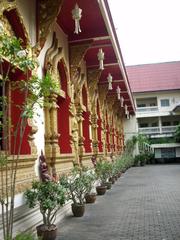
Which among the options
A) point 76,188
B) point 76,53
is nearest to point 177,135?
point 76,53

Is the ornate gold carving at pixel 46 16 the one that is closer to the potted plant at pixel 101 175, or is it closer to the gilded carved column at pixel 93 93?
the gilded carved column at pixel 93 93

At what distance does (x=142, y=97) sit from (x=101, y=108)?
20841 mm

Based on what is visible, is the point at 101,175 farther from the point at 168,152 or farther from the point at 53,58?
the point at 168,152

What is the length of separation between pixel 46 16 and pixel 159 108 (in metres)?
28.5

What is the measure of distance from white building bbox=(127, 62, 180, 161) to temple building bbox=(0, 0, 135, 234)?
21773mm

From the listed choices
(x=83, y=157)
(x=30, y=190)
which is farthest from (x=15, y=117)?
(x=83, y=157)

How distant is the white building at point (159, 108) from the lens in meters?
33.2

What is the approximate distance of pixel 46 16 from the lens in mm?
6547

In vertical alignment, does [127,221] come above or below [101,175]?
below

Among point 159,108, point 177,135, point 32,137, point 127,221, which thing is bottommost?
point 127,221

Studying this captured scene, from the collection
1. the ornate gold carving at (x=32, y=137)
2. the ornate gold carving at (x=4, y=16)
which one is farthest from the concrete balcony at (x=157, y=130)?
the ornate gold carving at (x=4, y=16)

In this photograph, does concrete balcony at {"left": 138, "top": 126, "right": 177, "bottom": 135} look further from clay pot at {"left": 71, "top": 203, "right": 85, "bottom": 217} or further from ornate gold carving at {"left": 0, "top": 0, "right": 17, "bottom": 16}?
ornate gold carving at {"left": 0, "top": 0, "right": 17, "bottom": 16}

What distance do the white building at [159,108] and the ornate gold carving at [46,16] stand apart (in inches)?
1018

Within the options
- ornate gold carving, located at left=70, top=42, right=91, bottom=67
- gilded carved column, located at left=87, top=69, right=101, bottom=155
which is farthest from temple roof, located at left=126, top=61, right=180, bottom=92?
ornate gold carving, located at left=70, top=42, right=91, bottom=67
